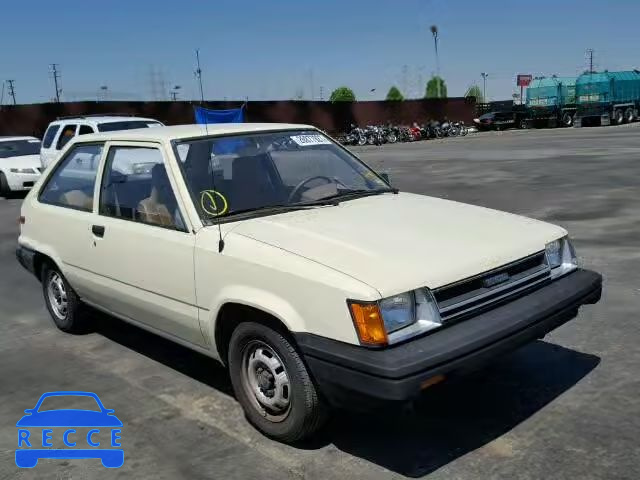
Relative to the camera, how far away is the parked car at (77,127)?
1311 cm

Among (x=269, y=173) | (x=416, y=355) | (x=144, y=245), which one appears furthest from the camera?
(x=269, y=173)

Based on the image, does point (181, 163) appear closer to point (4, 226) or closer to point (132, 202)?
point (132, 202)

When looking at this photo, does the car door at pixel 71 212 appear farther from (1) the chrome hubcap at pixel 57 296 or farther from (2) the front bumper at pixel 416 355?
(2) the front bumper at pixel 416 355

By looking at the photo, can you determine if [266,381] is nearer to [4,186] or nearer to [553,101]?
[4,186]

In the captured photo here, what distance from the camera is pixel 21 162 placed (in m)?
15.0

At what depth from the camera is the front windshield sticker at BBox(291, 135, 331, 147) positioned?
4605mm

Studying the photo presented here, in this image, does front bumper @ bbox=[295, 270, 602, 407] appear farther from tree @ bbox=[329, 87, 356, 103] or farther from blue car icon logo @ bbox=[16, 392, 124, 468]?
tree @ bbox=[329, 87, 356, 103]

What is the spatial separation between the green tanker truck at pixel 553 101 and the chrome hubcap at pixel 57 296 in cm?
3985

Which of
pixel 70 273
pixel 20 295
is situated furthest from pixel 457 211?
pixel 20 295

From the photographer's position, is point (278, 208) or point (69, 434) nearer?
point (69, 434)

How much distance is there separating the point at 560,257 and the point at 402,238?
1.08 metres

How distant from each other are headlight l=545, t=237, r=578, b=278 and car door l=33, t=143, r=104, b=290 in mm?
3006

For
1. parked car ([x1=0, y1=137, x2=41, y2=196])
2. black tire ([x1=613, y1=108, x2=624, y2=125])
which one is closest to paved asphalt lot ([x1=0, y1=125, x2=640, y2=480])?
parked car ([x1=0, y1=137, x2=41, y2=196])

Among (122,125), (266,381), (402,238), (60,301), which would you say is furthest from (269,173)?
(122,125)
